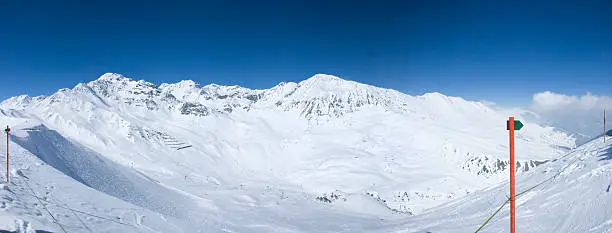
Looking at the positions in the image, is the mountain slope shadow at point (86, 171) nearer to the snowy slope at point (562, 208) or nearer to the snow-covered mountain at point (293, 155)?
the snow-covered mountain at point (293, 155)

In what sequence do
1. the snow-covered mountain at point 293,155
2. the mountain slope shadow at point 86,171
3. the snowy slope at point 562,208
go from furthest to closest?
the snow-covered mountain at point 293,155 < the mountain slope shadow at point 86,171 < the snowy slope at point 562,208

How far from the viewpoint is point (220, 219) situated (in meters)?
36.4

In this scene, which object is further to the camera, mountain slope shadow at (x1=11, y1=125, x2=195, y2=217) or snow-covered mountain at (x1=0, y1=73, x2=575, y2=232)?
snow-covered mountain at (x1=0, y1=73, x2=575, y2=232)

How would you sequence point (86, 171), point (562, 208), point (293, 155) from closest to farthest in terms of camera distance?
1. point (562, 208)
2. point (86, 171)
3. point (293, 155)

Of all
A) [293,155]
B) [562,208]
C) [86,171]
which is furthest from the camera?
[293,155]

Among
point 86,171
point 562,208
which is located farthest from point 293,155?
point 562,208

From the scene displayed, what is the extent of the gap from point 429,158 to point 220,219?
141 meters

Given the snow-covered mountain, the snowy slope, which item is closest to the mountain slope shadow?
the snow-covered mountain

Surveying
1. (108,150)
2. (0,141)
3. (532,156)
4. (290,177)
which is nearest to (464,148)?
(532,156)

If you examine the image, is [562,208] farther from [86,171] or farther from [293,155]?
[293,155]

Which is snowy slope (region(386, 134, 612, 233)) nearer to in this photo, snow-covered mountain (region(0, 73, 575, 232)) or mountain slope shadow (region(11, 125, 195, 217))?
mountain slope shadow (region(11, 125, 195, 217))

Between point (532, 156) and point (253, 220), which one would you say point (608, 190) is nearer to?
point (253, 220)

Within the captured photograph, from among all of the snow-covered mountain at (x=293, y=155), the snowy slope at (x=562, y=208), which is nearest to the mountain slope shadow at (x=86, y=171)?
the snow-covered mountain at (x=293, y=155)

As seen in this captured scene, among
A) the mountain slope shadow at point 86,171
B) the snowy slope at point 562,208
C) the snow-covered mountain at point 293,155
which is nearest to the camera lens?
the snowy slope at point 562,208
